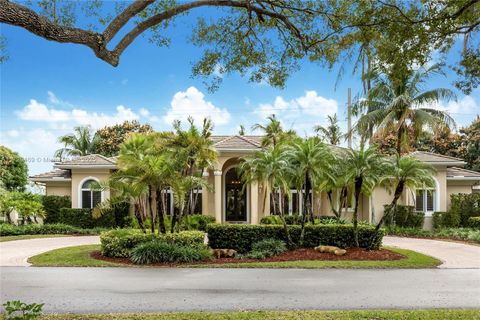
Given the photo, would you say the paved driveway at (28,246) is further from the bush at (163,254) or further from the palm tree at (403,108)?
the palm tree at (403,108)

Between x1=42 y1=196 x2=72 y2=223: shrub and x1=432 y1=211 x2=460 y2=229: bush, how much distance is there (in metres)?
21.9

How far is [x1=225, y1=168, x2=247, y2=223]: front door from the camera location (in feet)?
96.2

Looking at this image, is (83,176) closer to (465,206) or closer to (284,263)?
(284,263)

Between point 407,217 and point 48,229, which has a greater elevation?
point 407,217

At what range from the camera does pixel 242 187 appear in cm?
2608

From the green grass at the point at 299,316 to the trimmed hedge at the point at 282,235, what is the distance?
28.4 ft

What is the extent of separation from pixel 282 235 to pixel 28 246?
11.0 metres

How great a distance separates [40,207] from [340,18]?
22.5 meters

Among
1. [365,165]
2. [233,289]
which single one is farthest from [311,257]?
[233,289]

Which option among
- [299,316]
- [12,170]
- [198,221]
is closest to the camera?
[299,316]

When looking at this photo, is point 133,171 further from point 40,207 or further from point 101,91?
point 40,207

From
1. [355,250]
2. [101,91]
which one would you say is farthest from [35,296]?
[101,91]

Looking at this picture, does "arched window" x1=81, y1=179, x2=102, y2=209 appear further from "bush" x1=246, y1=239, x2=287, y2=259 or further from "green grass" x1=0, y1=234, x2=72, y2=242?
"bush" x1=246, y1=239, x2=287, y2=259

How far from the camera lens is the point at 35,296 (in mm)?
9539
